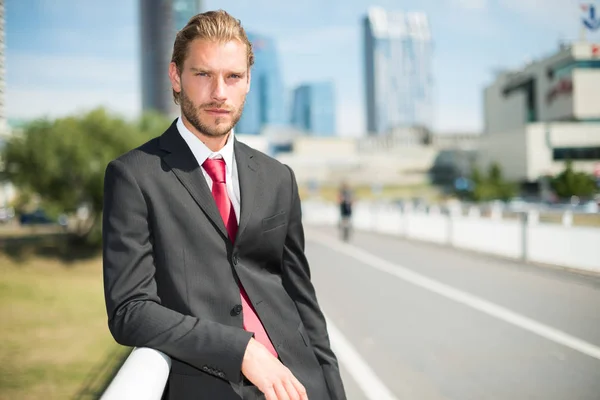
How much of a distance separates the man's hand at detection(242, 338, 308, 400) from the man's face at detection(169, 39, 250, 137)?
68 centimetres

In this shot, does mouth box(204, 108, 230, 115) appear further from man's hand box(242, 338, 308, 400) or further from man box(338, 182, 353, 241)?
man box(338, 182, 353, 241)

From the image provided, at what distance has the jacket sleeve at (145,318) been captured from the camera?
148 cm

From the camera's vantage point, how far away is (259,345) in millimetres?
1547

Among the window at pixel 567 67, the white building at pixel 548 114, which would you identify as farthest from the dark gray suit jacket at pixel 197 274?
the window at pixel 567 67

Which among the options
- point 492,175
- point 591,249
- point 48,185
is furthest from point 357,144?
point 591,249

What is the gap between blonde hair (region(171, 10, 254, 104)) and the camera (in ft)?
5.42

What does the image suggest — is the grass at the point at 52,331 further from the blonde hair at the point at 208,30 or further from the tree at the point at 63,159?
the blonde hair at the point at 208,30

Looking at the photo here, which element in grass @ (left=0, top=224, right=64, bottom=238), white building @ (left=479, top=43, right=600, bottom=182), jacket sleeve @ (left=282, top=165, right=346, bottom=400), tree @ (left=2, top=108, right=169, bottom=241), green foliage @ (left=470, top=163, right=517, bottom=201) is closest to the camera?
jacket sleeve @ (left=282, top=165, right=346, bottom=400)

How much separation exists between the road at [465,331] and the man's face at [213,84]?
3.79m

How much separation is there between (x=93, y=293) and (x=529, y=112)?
3414 inches

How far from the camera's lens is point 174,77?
176 cm

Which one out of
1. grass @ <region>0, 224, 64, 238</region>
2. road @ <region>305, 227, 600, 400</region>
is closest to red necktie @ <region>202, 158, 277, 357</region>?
road @ <region>305, 227, 600, 400</region>

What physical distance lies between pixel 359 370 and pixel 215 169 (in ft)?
14.6

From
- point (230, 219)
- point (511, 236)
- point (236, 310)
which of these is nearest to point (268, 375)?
point (236, 310)
